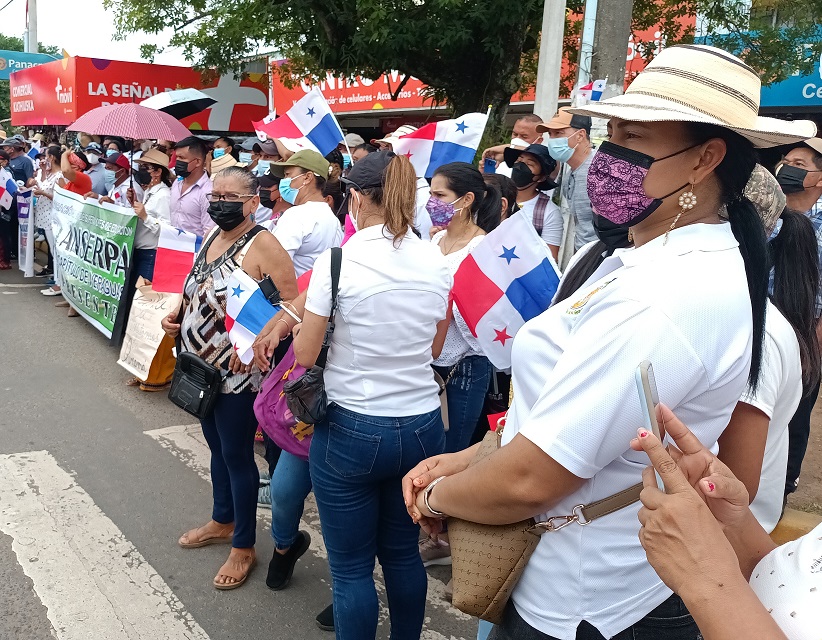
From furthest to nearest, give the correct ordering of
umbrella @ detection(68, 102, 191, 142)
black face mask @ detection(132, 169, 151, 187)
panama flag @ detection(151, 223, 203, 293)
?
umbrella @ detection(68, 102, 191, 142)
black face mask @ detection(132, 169, 151, 187)
panama flag @ detection(151, 223, 203, 293)

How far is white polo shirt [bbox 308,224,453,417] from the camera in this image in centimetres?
247

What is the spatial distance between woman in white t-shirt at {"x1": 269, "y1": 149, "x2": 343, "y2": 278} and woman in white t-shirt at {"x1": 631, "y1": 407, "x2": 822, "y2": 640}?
319 centimetres

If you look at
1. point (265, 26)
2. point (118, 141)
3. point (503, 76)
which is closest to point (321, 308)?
point (503, 76)

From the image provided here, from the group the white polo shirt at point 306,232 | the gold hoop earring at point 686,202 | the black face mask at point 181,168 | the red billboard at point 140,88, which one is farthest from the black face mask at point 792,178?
the red billboard at point 140,88

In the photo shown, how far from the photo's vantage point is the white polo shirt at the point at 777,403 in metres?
1.94

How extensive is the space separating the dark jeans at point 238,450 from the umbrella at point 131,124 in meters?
5.25

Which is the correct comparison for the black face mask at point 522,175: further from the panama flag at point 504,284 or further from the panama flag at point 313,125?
the panama flag at point 504,284

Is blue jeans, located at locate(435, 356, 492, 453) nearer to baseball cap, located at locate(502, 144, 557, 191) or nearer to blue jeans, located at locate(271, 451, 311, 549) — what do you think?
blue jeans, located at locate(271, 451, 311, 549)

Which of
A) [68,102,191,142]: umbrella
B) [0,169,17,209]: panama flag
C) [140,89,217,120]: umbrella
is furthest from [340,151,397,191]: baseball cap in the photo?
[0,169,17,209]: panama flag

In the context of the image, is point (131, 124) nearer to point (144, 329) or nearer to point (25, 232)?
point (144, 329)

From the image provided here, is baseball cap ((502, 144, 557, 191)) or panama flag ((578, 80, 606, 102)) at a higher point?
panama flag ((578, 80, 606, 102))

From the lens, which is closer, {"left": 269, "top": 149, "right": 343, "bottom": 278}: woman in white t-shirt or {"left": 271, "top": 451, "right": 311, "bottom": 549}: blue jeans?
{"left": 271, "top": 451, "right": 311, "bottom": 549}: blue jeans

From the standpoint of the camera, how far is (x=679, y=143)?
144cm

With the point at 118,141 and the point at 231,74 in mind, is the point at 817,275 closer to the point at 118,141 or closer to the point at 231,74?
the point at 118,141
